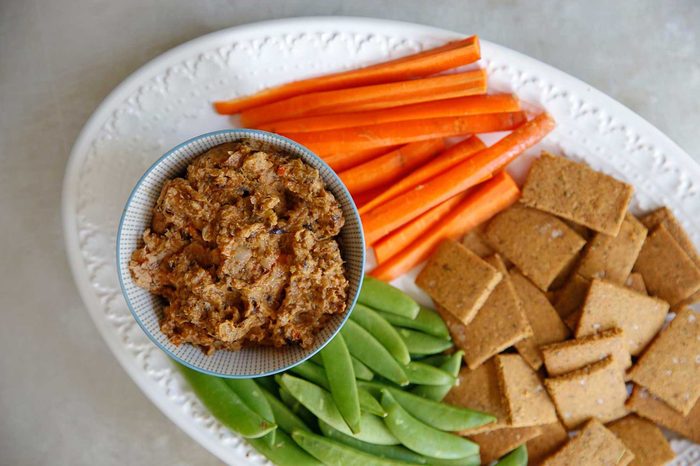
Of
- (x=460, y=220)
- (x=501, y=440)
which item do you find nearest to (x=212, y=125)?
(x=460, y=220)

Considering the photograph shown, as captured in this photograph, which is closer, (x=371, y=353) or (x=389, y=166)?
(x=371, y=353)

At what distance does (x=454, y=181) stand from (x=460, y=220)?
8.3 inches

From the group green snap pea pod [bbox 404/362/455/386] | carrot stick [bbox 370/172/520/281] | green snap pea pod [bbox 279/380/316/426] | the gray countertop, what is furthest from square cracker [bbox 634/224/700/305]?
green snap pea pod [bbox 279/380/316/426]

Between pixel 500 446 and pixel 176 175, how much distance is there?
6.54ft

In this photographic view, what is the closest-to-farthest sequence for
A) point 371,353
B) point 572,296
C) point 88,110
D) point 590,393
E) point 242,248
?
point 242,248 < point 371,353 < point 590,393 < point 572,296 < point 88,110

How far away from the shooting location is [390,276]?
2891 mm

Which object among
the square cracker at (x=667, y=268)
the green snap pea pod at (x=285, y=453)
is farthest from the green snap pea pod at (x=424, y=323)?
the square cracker at (x=667, y=268)

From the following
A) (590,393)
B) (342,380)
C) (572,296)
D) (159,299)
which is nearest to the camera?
(159,299)

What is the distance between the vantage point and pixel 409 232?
289 centimetres

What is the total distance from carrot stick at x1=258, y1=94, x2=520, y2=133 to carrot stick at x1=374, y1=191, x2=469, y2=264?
17.5 inches

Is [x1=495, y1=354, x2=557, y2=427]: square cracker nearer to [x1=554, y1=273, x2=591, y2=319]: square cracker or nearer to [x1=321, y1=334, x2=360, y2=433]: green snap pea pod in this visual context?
[x1=554, y1=273, x2=591, y2=319]: square cracker

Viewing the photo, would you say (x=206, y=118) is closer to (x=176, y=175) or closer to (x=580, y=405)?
(x=176, y=175)

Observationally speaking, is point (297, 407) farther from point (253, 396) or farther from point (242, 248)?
point (242, 248)

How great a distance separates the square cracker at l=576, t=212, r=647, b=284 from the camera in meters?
2.84
